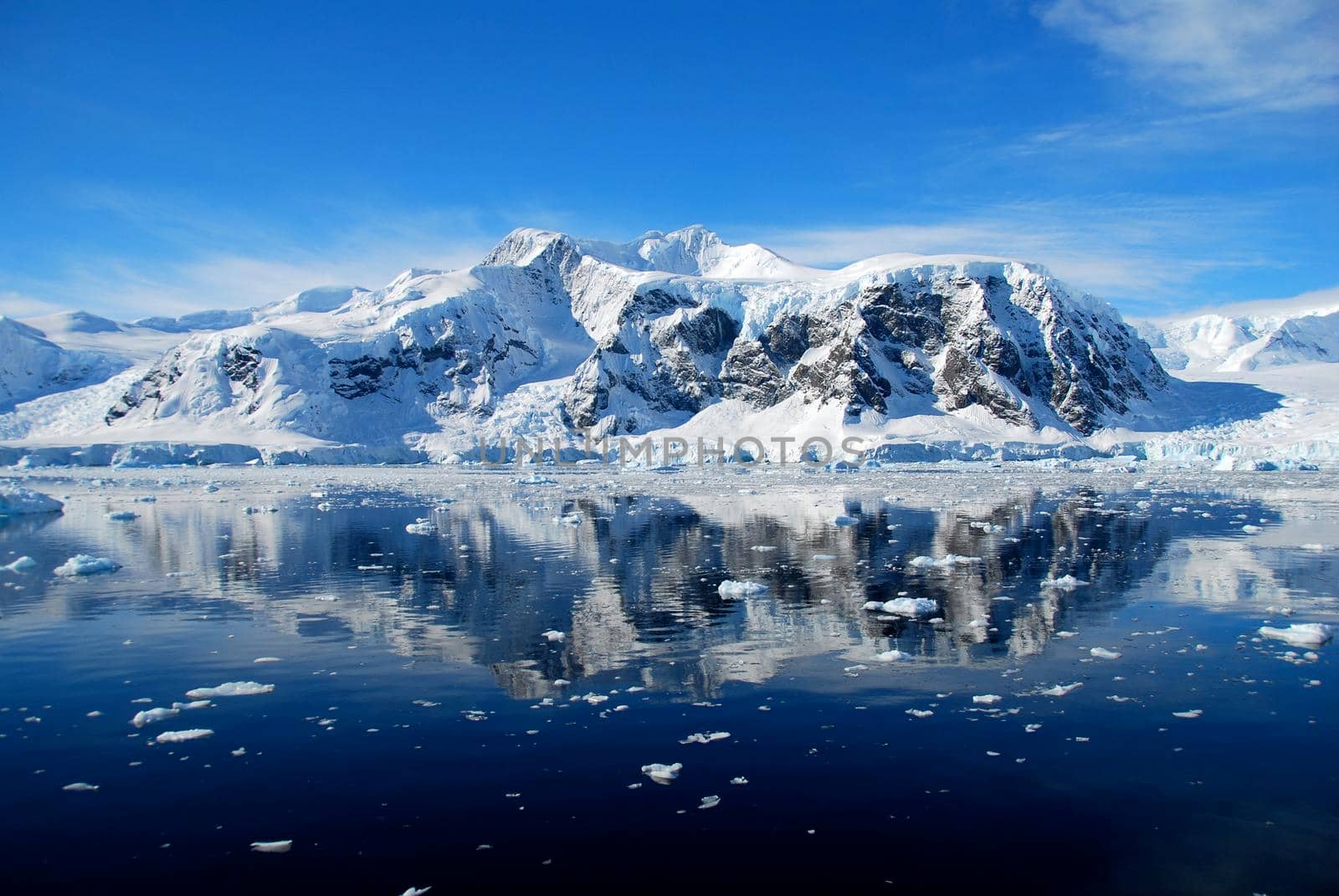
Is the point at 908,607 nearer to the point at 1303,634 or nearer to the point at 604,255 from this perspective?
the point at 1303,634

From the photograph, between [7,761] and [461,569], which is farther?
[461,569]

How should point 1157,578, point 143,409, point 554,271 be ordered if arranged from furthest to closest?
point 554,271 < point 143,409 < point 1157,578

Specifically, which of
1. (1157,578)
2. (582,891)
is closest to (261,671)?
(582,891)

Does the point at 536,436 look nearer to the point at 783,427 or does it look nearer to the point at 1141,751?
the point at 783,427

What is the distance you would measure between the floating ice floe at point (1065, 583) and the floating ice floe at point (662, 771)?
11.8m

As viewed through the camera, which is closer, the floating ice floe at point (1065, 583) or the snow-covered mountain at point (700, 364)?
the floating ice floe at point (1065, 583)

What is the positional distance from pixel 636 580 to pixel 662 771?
11.2m

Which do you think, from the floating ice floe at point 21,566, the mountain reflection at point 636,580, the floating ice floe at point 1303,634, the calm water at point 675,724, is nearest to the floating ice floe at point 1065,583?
the mountain reflection at point 636,580

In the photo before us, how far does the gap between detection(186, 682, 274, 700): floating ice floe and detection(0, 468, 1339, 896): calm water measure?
0.15 meters

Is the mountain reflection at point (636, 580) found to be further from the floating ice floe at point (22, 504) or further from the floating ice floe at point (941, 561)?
the floating ice floe at point (22, 504)

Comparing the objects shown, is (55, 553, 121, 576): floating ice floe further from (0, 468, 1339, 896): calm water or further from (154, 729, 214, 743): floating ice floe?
(154, 729, 214, 743): floating ice floe

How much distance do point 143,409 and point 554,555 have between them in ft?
419

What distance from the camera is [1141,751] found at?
30.6ft

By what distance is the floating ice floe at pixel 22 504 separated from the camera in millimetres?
36312
